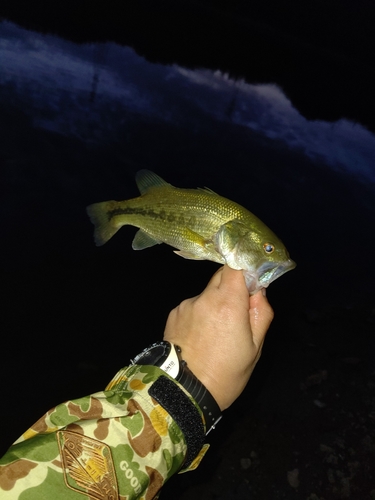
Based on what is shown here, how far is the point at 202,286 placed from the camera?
10.4 metres

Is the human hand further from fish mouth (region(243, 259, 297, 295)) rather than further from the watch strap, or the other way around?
fish mouth (region(243, 259, 297, 295))

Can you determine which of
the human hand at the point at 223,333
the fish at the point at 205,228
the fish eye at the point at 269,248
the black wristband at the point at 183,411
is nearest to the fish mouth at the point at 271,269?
the fish at the point at 205,228

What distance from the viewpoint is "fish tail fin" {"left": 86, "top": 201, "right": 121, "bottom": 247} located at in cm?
482

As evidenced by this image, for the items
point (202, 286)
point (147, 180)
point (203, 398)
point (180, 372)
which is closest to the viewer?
point (203, 398)

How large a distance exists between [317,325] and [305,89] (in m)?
32.9

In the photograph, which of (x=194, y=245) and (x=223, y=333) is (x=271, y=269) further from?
(x=223, y=333)

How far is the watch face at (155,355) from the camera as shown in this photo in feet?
8.69

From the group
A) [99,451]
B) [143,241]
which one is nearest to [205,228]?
[143,241]

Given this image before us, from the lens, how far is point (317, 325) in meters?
9.95

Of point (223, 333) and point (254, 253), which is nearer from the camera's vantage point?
point (223, 333)

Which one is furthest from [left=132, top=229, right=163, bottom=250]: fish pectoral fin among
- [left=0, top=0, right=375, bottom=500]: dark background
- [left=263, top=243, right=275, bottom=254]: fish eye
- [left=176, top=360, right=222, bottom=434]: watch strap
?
[left=0, top=0, right=375, bottom=500]: dark background

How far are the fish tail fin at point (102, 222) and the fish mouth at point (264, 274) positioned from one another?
2124mm

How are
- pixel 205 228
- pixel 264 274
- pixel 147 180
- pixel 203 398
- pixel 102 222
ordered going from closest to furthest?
pixel 203 398 < pixel 264 274 < pixel 205 228 < pixel 147 180 < pixel 102 222

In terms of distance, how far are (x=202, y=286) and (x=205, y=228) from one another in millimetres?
6621
